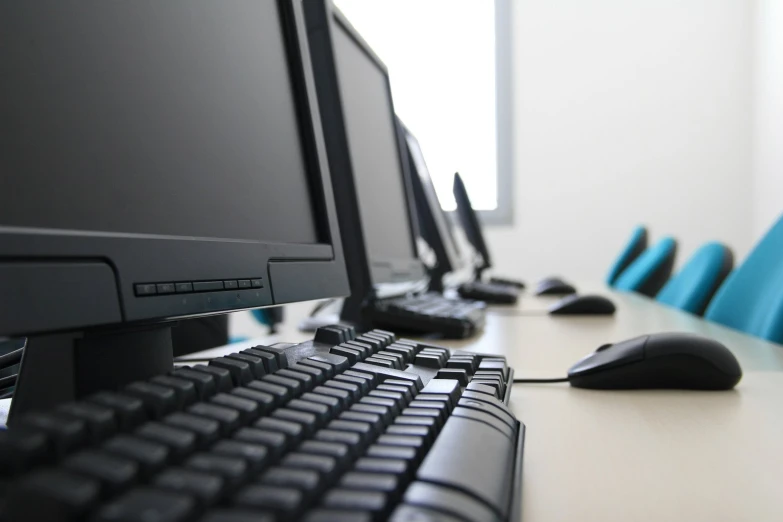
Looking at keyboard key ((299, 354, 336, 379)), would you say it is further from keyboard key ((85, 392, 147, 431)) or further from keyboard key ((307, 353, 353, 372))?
keyboard key ((85, 392, 147, 431))

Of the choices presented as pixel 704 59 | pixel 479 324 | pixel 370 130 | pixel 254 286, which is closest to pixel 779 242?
pixel 479 324

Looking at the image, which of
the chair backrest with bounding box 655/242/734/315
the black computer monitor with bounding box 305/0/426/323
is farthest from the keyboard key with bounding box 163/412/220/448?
the chair backrest with bounding box 655/242/734/315

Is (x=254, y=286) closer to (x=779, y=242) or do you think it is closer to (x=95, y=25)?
(x=95, y=25)

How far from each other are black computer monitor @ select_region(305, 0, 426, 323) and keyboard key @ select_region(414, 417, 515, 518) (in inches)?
20.9

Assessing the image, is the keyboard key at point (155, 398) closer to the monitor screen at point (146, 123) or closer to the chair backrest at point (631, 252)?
the monitor screen at point (146, 123)

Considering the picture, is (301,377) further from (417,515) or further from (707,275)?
(707,275)

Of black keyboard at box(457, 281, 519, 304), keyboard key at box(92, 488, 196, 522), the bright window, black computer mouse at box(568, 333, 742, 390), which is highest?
the bright window

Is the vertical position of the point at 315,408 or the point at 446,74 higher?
the point at 446,74

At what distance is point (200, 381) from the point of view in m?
0.30

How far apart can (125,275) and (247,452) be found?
0.16 m

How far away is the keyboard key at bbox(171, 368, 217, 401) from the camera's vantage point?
0.30 meters

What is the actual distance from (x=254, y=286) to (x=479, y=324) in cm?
69

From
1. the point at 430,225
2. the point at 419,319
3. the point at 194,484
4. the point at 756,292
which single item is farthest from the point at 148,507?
the point at 430,225

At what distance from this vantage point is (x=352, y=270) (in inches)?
Result: 34.7
